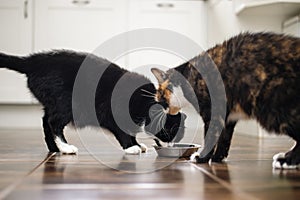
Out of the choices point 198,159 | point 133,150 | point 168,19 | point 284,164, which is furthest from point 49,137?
point 168,19

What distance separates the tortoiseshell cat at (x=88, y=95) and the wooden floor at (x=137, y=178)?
0.54 ft

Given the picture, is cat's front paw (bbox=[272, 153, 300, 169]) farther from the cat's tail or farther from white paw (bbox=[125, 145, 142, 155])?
the cat's tail

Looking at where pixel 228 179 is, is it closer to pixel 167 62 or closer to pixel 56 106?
pixel 56 106

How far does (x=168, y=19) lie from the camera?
3781 millimetres

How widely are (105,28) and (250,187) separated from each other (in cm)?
293

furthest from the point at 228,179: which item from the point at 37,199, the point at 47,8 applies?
the point at 47,8

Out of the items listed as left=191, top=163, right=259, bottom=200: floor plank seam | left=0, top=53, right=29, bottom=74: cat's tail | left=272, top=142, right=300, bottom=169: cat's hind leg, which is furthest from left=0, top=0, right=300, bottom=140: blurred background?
left=191, top=163, right=259, bottom=200: floor plank seam

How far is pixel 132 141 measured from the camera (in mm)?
1906

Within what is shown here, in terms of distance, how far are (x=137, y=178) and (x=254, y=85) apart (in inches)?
18.7

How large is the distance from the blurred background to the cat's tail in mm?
1935

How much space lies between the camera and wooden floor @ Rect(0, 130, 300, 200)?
0.92 m

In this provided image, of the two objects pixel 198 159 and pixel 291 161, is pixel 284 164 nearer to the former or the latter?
pixel 291 161

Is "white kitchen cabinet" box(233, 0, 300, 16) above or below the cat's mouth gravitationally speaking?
above

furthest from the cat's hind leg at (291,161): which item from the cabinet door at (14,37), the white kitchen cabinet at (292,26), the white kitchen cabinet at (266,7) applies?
the cabinet door at (14,37)
